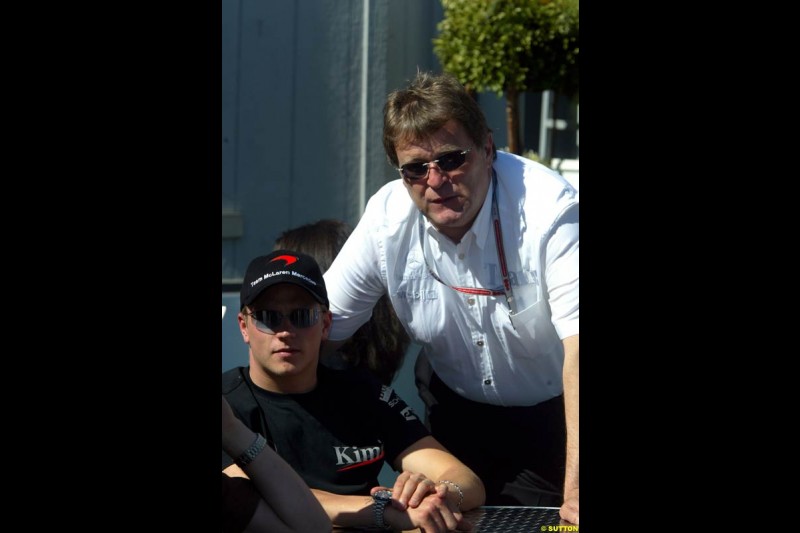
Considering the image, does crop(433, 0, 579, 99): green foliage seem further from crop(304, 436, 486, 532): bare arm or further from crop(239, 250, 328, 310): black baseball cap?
crop(304, 436, 486, 532): bare arm

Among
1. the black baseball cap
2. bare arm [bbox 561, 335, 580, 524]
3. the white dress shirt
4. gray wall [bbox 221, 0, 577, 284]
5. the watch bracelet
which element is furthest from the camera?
gray wall [bbox 221, 0, 577, 284]

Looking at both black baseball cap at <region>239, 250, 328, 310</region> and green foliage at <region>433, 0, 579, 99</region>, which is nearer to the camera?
black baseball cap at <region>239, 250, 328, 310</region>

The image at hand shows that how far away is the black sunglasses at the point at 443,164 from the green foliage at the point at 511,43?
273cm

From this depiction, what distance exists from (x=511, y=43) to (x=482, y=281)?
269cm

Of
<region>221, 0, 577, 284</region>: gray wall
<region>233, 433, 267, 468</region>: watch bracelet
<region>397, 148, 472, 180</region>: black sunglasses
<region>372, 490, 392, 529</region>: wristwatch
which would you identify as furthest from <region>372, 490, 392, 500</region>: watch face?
<region>221, 0, 577, 284</region>: gray wall

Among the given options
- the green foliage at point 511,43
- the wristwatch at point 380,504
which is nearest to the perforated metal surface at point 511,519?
the wristwatch at point 380,504

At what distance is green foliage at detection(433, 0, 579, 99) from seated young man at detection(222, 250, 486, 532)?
293cm

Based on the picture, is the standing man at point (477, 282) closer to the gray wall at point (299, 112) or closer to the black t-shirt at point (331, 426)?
the black t-shirt at point (331, 426)

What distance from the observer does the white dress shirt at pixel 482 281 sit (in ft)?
7.94

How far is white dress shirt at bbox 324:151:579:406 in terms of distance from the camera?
2420 mm

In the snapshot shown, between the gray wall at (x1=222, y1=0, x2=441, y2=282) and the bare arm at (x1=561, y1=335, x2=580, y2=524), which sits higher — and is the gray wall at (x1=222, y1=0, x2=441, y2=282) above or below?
above
